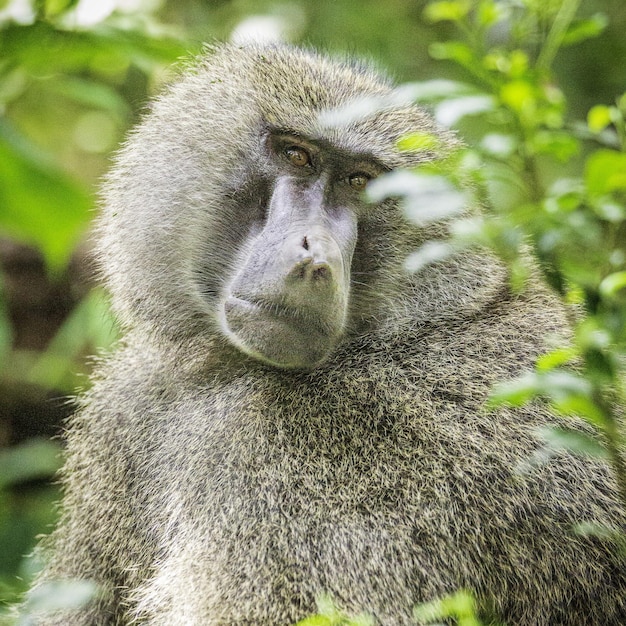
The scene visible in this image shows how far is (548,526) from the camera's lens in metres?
2.13

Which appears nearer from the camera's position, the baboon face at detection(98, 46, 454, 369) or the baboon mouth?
the baboon mouth

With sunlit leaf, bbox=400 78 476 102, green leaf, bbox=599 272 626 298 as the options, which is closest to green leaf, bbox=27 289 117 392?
sunlit leaf, bbox=400 78 476 102

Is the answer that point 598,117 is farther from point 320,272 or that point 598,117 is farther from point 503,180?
point 320,272

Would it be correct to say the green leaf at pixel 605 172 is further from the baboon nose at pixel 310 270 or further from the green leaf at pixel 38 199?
the green leaf at pixel 38 199

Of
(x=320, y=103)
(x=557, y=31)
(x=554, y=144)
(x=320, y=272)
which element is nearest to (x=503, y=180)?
(x=554, y=144)

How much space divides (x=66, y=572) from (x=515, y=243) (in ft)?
6.14

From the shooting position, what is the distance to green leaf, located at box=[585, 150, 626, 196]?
62.5 inches

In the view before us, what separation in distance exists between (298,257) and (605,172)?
83cm

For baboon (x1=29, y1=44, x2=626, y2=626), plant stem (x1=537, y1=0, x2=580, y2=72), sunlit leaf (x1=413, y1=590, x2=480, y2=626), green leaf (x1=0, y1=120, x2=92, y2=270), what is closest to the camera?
green leaf (x1=0, y1=120, x2=92, y2=270)

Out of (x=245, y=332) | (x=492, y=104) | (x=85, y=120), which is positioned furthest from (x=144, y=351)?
(x=85, y=120)

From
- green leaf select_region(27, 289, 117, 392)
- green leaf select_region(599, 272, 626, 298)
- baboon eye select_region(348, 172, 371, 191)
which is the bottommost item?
green leaf select_region(27, 289, 117, 392)

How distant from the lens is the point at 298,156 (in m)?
2.55

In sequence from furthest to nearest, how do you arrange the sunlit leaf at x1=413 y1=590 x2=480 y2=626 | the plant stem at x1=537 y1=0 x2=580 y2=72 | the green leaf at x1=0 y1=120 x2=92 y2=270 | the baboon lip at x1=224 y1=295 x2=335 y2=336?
the baboon lip at x1=224 y1=295 x2=335 y2=336, the plant stem at x1=537 y1=0 x2=580 y2=72, the sunlit leaf at x1=413 y1=590 x2=480 y2=626, the green leaf at x1=0 y1=120 x2=92 y2=270

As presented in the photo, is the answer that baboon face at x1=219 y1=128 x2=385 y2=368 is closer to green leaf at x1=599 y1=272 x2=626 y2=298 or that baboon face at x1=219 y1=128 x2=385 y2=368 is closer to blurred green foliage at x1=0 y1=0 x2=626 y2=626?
blurred green foliage at x1=0 y1=0 x2=626 y2=626
